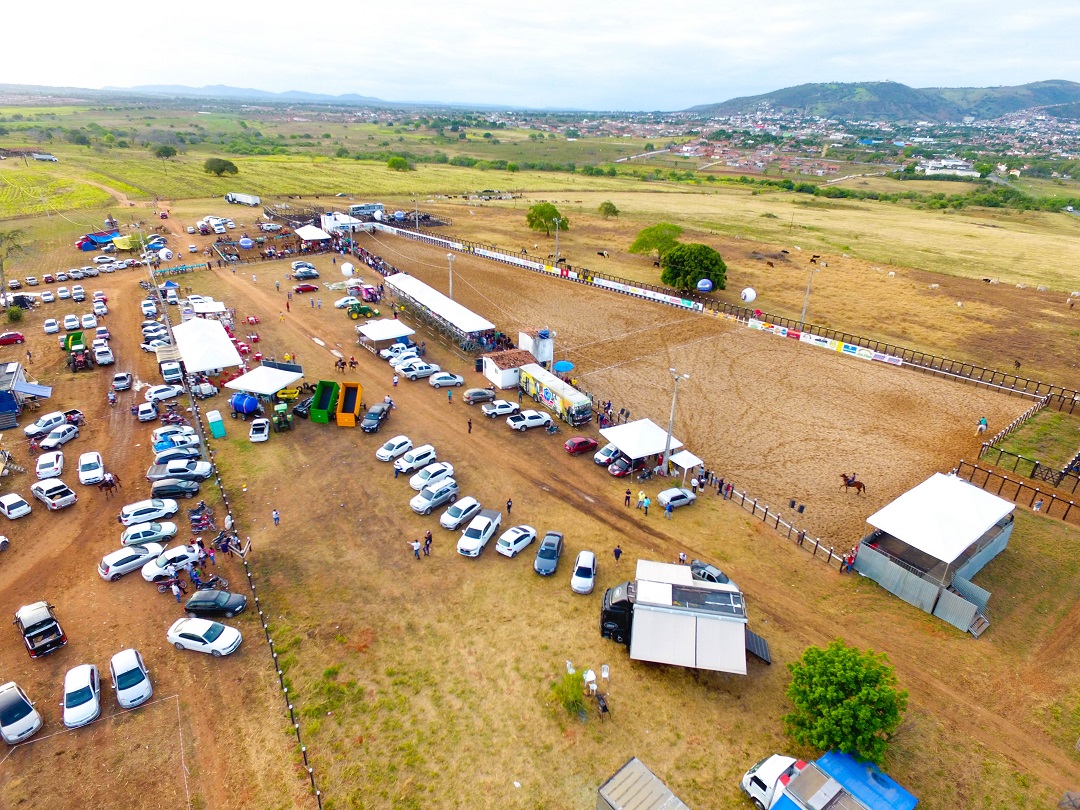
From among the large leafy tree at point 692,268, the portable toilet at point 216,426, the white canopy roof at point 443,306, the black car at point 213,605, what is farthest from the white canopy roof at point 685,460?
the large leafy tree at point 692,268

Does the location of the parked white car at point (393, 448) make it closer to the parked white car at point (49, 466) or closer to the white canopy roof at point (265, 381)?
the white canopy roof at point (265, 381)

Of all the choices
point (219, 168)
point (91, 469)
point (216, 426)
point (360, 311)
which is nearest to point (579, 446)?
point (216, 426)

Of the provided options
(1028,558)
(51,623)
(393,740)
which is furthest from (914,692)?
(51,623)

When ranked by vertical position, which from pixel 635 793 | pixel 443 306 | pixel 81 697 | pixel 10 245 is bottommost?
pixel 81 697

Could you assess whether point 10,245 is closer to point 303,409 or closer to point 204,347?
point 204,347

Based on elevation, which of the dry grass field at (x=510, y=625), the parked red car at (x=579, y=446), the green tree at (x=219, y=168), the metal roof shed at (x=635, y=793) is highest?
the green tree at (x=219, y=168)

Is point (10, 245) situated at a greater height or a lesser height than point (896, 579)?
greater

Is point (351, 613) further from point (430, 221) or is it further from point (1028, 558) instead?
point (430, 221)
